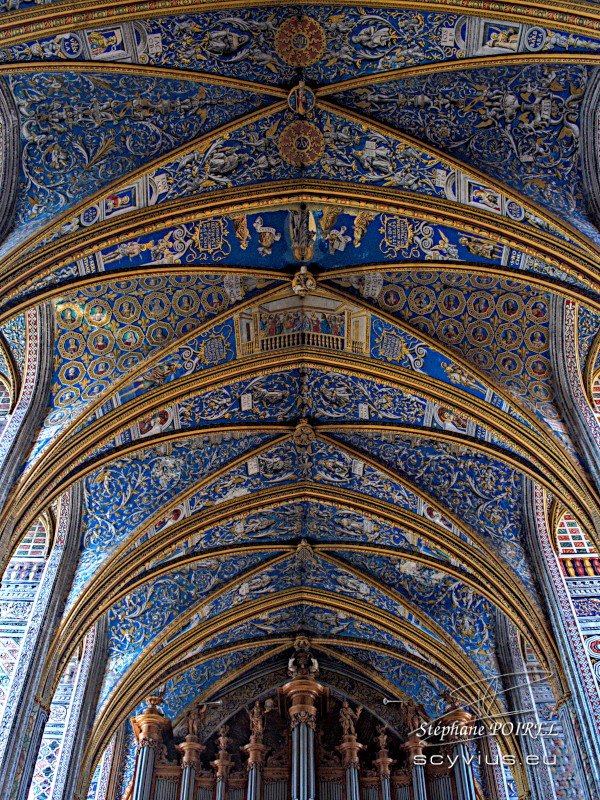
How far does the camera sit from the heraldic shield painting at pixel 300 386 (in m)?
12.7

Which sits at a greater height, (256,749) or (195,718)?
(195,718)

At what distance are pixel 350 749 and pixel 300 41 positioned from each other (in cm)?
1615

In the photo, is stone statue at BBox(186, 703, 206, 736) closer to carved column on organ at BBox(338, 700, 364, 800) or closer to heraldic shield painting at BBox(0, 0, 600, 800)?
heraldic shield painting at BBox(0, 0, 600, 800)

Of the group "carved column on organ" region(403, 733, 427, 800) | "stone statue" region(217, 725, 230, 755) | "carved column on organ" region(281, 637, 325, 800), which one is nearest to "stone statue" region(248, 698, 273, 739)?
"carved column on organ" region(281, 637, 325, 800)

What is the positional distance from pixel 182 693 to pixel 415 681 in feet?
19.7

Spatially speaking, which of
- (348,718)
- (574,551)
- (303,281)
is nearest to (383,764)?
(348,718)

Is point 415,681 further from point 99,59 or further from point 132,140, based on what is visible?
point 99,59

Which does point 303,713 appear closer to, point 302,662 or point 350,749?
point 350,749

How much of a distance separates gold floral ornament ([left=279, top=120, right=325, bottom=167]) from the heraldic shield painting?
0.05 metres

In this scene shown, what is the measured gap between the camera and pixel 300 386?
1766 cm

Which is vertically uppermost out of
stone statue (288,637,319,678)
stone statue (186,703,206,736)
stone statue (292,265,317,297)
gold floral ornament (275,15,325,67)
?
gold floral ornament (275,15,325,67)

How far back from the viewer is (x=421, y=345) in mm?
16016

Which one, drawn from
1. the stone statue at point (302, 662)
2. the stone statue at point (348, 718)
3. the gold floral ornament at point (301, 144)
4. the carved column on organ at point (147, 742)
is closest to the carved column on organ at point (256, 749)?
the stone statue at point (302, 662)

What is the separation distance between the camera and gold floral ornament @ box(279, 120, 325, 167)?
1373cm
